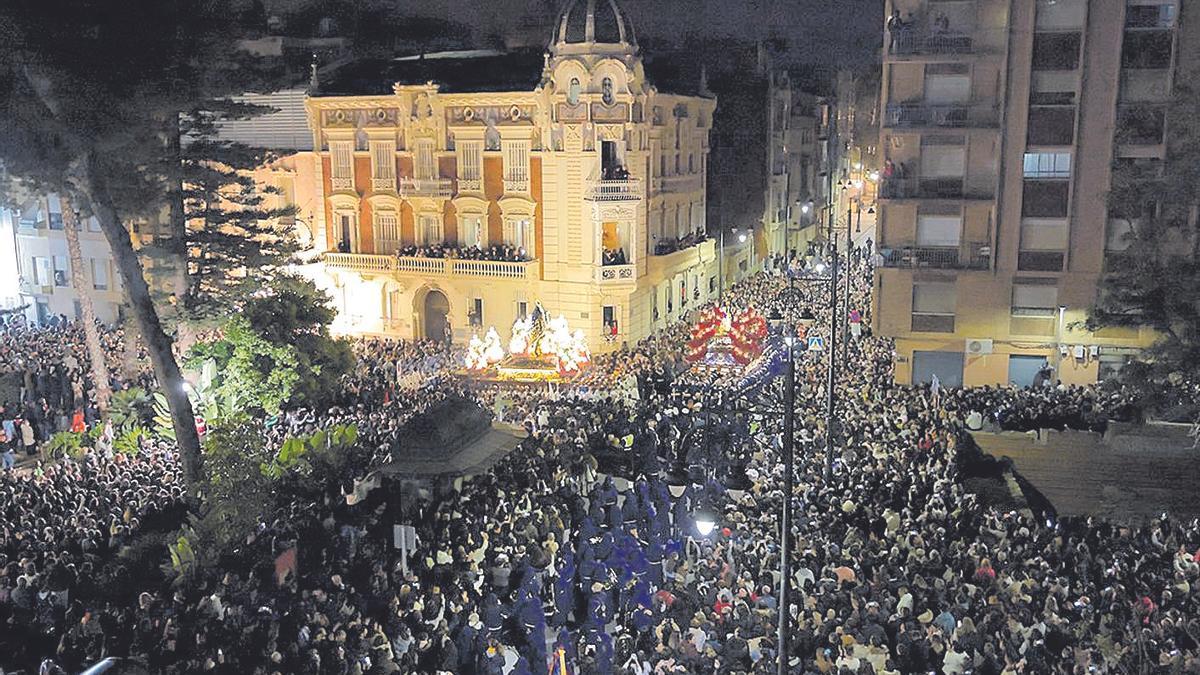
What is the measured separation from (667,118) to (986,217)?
16.2 m

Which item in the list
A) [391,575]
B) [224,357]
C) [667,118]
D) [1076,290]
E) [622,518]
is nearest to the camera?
[391,575]

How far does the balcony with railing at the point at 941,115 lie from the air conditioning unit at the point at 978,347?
6785 mm

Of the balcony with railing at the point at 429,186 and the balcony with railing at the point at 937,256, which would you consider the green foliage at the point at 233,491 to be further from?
the balcony with railing at the point at 429,186

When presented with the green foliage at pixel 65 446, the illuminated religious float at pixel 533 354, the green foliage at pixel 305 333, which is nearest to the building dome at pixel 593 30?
the illuminated religious float at pixel 533 354

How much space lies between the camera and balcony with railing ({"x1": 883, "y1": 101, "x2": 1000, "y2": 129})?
107 feet

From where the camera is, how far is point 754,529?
59.9 feet

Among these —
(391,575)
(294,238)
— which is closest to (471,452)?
(391,575)

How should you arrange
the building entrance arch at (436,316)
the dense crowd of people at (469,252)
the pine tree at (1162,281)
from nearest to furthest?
the pine tree at (1162,281) → the dense crowd of people at (469,252) → the building entrance arch at (436,316)

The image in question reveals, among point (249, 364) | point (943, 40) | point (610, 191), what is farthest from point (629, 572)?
point (610, 191)

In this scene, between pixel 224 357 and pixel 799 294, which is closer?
pixel 224 357

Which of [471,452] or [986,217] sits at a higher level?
[986,217]

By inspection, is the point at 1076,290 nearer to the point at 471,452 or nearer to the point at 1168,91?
the point at 1168,91

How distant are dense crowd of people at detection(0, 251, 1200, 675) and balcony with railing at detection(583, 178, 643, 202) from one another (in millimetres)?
15703

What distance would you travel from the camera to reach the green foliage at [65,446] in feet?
83.8
